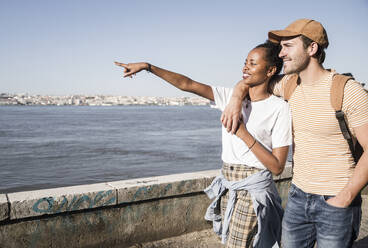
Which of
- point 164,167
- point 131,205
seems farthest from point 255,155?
point 164,167

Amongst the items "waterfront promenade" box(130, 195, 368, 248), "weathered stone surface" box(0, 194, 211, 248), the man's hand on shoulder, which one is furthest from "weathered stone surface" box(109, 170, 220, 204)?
the man's hand on shoulder

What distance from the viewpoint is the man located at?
186cm

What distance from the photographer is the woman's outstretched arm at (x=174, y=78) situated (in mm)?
2258

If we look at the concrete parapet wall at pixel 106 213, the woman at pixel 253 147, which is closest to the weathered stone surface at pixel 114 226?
the concrete parapet wall at pixel 106 213

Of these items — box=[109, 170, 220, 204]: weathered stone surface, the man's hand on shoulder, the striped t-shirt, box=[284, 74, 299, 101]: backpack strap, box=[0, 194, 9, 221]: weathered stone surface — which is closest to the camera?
the striped t-shirt

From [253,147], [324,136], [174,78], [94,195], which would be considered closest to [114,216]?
[94,195]

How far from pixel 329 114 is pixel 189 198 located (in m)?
2.57

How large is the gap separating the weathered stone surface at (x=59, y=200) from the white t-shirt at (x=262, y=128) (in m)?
1.75

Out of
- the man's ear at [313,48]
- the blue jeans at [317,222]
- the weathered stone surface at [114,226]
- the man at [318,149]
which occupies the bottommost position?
the weathered stone surface at [114,226]

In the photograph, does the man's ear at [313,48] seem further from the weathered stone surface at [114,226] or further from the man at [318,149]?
the weathered stone surface at [114,226]

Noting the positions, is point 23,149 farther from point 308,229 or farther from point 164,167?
point 308,229

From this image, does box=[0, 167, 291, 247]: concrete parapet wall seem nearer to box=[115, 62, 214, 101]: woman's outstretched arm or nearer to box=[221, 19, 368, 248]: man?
box=[115, 62, 214, 101]: woman's outstretched arm

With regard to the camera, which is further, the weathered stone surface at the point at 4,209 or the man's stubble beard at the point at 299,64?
the weathered stone surface at the point at 4,209

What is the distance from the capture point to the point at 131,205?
3768 mm
